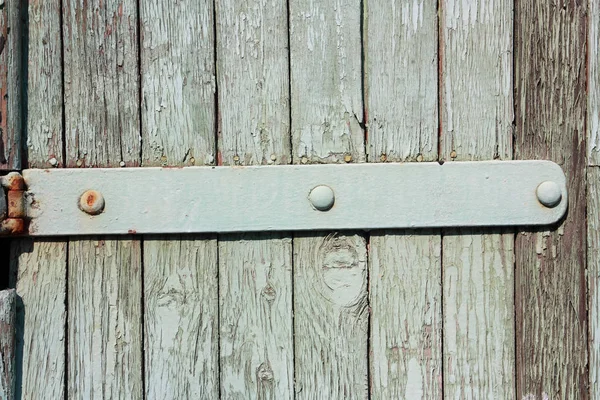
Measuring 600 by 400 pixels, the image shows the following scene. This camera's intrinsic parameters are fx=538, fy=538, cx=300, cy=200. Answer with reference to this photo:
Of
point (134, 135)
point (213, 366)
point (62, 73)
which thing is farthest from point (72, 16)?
point (213, 366)

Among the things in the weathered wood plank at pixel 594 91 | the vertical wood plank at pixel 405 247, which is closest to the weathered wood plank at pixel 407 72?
the vertical wood plank at pixel 405 247

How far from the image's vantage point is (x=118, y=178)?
2.64 ft

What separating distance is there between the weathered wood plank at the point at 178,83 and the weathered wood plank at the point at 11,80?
0.61ft

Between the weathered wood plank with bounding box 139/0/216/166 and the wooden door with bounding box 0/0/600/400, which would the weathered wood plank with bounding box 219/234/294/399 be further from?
the weathered wood plank with bounding box 139/0/216/166

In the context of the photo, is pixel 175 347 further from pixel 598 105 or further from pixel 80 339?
pixel 598 105

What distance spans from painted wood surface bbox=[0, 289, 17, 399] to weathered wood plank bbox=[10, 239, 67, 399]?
15 millimetres

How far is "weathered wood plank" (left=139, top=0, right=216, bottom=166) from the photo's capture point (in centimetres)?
84

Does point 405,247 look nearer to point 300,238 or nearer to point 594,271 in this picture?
point 300,238

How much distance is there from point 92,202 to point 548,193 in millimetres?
691

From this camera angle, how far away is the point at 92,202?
80 centimetres

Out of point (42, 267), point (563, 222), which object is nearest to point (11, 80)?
point (42, 267)

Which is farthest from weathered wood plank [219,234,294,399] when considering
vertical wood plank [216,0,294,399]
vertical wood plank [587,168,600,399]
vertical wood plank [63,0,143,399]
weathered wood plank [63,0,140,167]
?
vertical wood plank [587,168,600,399]

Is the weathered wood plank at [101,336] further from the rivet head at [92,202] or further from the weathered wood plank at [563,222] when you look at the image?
the weathered wood plank at [563,222]

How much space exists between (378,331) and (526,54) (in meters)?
0.50
